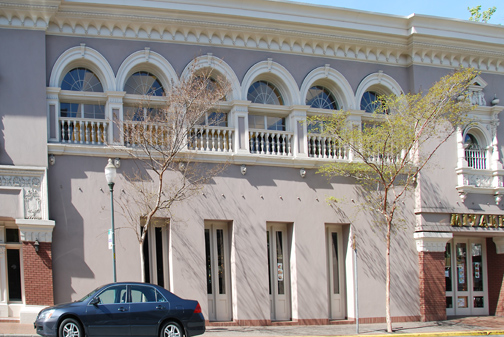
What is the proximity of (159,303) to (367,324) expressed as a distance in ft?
30.9

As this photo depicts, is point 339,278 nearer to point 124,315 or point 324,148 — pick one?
point 324,148

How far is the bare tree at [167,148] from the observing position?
19.0 metres

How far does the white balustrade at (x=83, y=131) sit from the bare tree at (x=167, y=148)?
595mm

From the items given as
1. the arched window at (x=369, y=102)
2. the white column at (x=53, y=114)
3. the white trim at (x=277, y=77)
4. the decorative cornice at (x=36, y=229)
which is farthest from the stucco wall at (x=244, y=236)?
the arched window at (x=369, y=102)

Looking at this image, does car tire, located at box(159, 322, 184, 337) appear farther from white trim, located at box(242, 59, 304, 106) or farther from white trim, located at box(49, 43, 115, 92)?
white trim, located at box(242, 59, 304, 106)

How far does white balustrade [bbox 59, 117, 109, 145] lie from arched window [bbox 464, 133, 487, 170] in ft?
43.2

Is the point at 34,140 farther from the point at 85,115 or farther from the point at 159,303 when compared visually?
the point at 159,303

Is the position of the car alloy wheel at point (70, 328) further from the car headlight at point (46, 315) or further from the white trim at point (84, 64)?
the white trim at point (84, 64)

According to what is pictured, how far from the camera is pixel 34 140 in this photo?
1956 centimetres

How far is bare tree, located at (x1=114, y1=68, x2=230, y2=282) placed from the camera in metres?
19.0

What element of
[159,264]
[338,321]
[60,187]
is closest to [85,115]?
[60,187]

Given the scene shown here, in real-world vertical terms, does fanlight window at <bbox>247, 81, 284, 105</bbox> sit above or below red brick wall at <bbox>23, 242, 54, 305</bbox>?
above

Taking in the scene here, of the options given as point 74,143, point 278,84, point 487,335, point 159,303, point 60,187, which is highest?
point 278,84

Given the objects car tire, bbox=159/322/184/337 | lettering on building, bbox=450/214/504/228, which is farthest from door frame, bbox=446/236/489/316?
car tire, bbox=159/322/184/337
